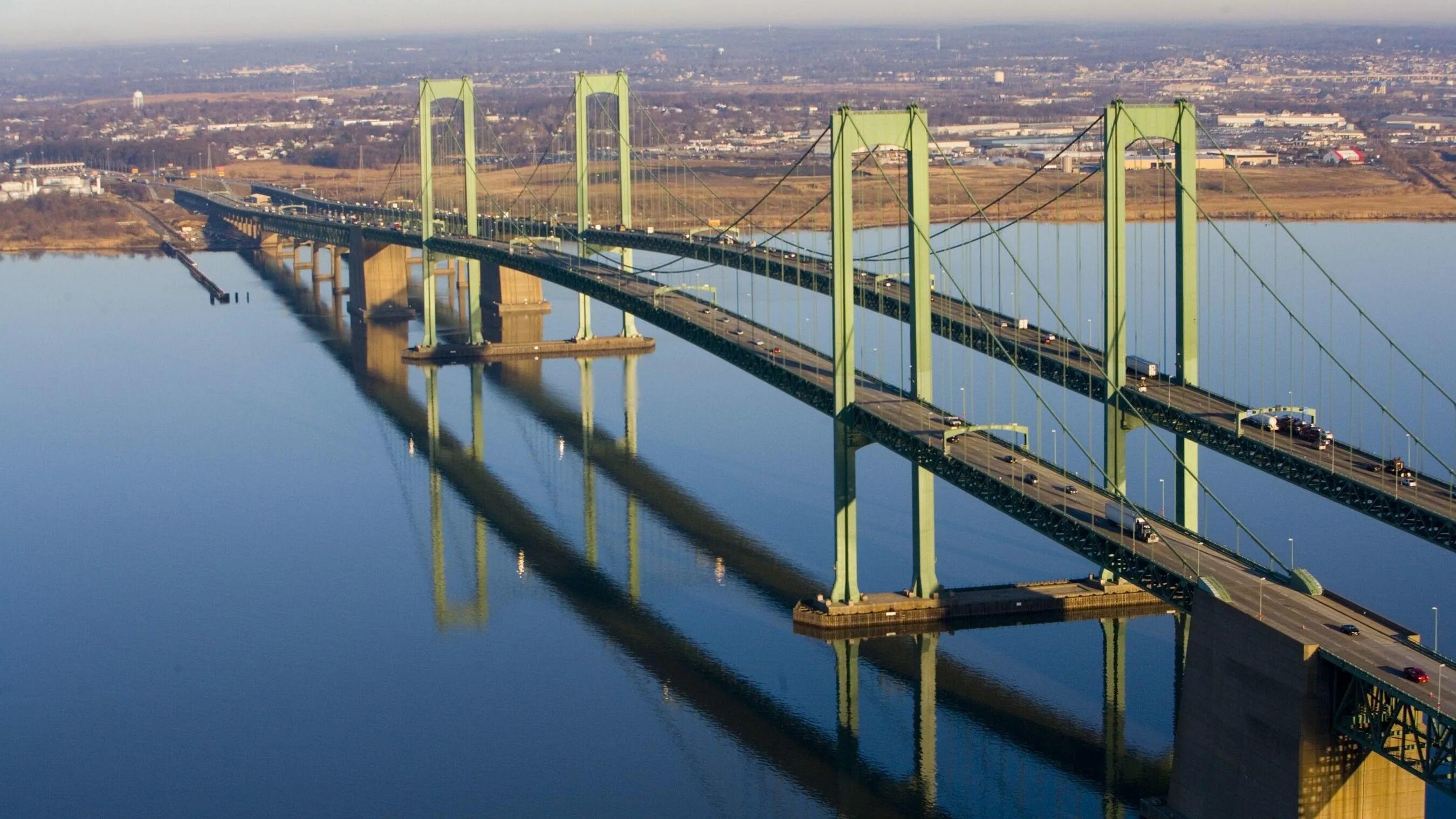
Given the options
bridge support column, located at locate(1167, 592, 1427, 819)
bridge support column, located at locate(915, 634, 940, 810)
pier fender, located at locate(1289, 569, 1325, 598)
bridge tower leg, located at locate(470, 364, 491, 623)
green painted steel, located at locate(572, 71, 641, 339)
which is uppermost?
green painted steel, located at locate(572, 71, 641, 339)

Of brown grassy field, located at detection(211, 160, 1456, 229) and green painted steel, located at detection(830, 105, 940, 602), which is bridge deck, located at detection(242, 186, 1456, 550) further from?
brown grassy field, located at detection(211, 160, 1456, 229)

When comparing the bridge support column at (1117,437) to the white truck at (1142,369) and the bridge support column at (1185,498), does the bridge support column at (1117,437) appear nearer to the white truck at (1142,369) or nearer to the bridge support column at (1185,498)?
the bridge support column at (1185,498)

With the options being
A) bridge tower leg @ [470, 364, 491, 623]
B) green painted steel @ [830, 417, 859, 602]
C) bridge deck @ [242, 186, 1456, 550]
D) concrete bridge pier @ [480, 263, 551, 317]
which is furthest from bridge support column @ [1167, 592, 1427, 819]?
concrete bridge pier @ [480, 263, 551, 317]

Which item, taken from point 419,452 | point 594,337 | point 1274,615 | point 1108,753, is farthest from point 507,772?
point 594,337

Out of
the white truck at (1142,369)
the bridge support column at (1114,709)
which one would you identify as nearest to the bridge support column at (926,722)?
the bridge support column at (1114,709)

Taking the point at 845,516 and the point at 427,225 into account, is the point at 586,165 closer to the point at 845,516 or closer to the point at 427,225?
the point at 427,225

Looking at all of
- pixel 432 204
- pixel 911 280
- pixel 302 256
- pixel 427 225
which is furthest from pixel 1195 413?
pixel 302 256

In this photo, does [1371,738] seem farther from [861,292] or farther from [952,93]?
[952,93]
